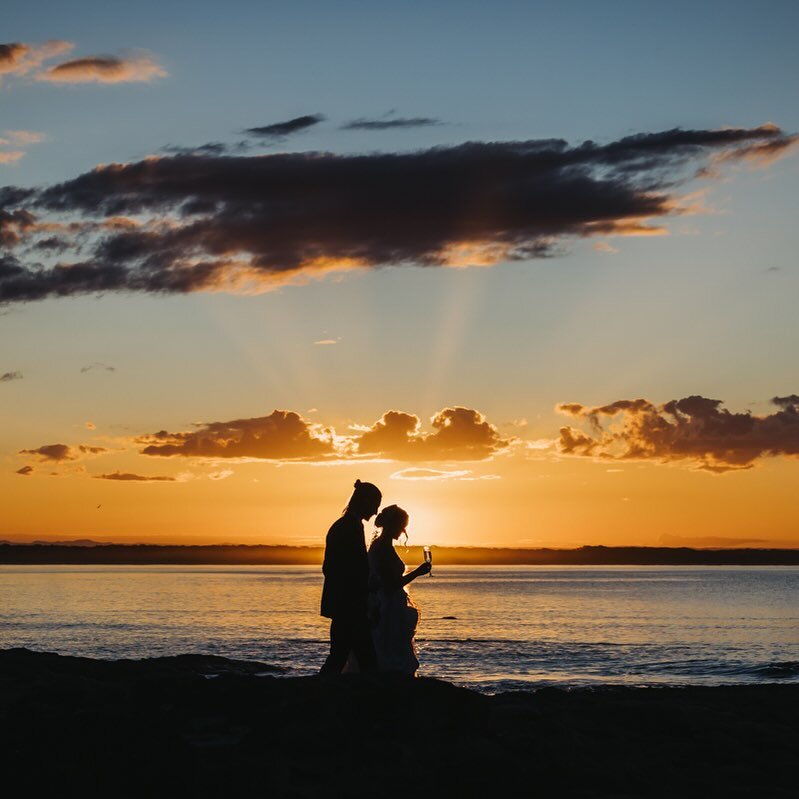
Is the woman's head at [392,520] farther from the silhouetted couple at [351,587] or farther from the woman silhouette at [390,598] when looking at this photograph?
the silhouetted couple at [351,587]

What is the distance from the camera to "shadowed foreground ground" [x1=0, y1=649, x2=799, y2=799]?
788 centimetres

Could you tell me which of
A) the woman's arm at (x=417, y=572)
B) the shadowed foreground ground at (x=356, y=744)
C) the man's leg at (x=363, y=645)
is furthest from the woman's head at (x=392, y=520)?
the shadowed foreground ground at (x=356, y=744)

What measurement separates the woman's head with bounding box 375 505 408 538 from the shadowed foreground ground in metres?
2.33

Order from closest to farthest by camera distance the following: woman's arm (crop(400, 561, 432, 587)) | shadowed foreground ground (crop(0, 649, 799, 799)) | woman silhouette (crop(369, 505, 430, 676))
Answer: shadowed foreground ground (crop(0, 649, 799, 799))
woman's arm (crop(400, 561, 432, 587))
woman silhouette (crop(369, 505, 430, 676))

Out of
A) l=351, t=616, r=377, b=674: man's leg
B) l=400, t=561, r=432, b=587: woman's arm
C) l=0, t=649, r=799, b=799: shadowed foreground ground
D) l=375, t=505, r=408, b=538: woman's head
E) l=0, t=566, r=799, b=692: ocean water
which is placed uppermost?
l=375, t=505, r=408, b=538: woman's head

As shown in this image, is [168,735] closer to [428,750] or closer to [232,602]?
[428,750]

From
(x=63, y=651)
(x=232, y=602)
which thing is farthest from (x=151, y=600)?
(x=63, y=651)

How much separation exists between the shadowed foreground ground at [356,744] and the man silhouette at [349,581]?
123cm

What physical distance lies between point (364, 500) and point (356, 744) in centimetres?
315

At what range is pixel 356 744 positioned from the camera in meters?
8.62

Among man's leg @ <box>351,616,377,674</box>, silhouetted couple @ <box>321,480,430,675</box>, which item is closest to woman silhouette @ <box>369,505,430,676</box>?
silhouetted couple @ <box>321,480,430,675</box>

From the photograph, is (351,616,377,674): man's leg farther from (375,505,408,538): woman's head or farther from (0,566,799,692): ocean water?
(0,566,799,692): ocean water

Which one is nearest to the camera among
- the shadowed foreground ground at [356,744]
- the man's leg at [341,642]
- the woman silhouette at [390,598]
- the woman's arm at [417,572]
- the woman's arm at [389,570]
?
the shadowed foreground ground at [356,744]

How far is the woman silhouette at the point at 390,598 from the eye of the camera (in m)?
12.2
